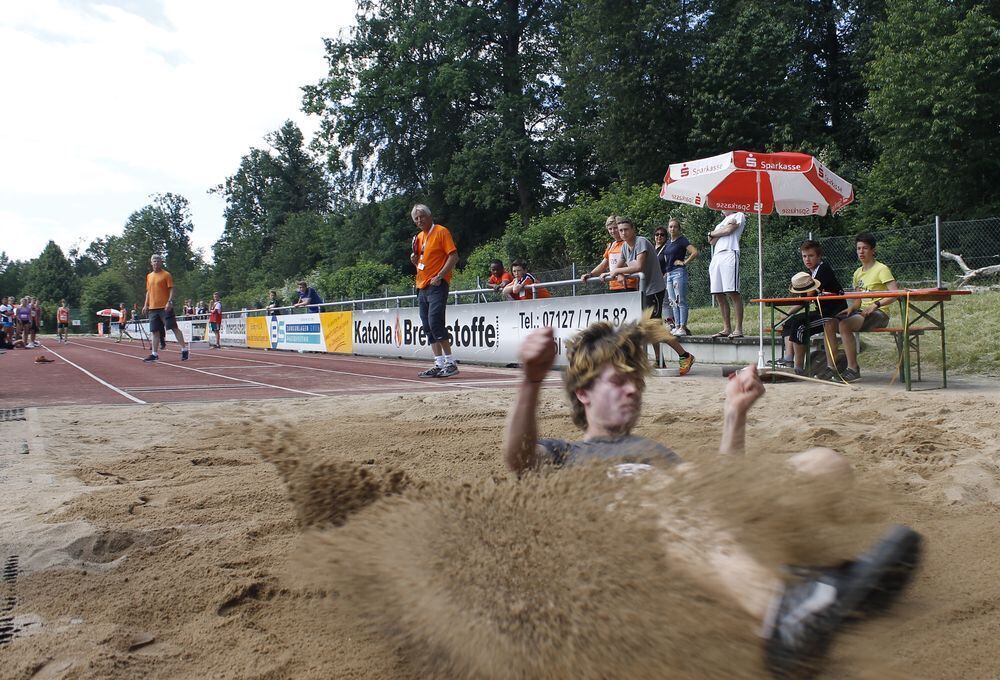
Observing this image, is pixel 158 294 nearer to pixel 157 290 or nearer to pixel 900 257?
pixel 157 290

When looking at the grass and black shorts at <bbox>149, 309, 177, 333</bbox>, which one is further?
black shorts at <bbox>149, 309, 177, 333</bbox>

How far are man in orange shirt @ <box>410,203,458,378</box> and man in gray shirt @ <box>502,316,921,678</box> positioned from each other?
714cm

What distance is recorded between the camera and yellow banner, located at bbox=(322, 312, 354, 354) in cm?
1900

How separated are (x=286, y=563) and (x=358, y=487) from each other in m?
0.38

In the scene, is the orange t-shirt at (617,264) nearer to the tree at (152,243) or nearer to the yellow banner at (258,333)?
the yellow banner at (258,333)

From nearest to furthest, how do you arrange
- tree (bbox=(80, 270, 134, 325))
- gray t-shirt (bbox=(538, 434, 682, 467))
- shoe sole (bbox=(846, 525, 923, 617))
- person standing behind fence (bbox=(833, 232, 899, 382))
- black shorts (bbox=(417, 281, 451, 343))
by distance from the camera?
shoe sole (bbox=(846, 525, 923, 617)), gray t-shirt (bbox=(538, 434, 682, 467)), person standing behind fence (bbox=(833, 232, 899, 382)), black shorts (bbox=(417, 281, 451, 343)), tree (bbox=(80, 270, 134, 325))

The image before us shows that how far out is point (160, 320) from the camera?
14.9 meters

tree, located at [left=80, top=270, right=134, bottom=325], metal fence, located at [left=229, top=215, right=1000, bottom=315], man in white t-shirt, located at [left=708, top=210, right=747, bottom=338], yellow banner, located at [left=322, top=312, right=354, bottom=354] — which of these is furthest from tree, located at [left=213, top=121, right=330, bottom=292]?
man in white t-shirt, located at [left=708, top=210, right=747, bottom=338]

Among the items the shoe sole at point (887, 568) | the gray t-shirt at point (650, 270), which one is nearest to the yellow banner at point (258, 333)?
the gray t-shirt at point (650, 270)

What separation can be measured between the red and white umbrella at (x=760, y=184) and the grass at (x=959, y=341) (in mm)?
2186

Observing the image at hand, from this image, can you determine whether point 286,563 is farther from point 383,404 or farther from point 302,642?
point 383,404

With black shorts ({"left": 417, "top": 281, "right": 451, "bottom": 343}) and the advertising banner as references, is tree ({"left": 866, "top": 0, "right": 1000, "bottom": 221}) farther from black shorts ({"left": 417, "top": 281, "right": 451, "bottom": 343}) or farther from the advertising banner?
the advertising banner

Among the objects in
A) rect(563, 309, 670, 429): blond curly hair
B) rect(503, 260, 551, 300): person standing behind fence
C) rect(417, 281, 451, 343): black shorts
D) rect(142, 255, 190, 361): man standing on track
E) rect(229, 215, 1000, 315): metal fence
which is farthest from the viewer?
rect(229, 215, 1000, 315): metal fence

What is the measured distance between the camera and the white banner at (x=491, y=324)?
10.9 metres
